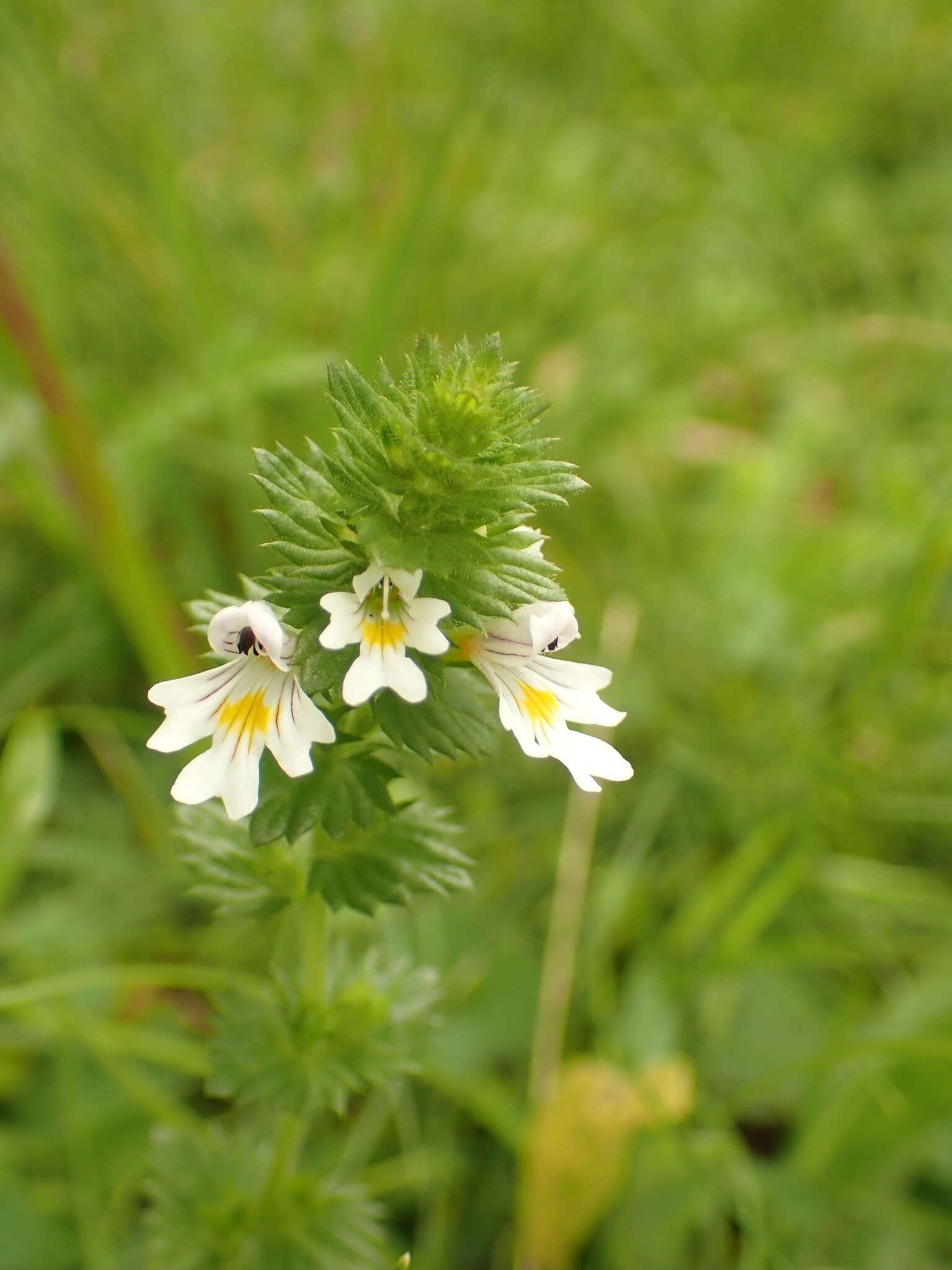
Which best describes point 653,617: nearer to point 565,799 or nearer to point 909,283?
point 565,799

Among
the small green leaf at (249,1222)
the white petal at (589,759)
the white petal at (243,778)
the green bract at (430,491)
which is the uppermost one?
the green bract at (430,491)

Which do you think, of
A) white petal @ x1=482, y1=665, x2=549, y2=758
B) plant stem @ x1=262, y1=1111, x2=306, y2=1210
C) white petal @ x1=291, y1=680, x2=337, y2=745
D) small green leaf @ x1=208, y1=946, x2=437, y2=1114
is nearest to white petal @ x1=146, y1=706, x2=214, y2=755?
white petal @ x1=291, y1=680, x2=337, y2=745

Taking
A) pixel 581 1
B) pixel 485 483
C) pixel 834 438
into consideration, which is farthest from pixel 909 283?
pixel 485 483

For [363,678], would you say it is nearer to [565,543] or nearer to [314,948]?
[314,948]

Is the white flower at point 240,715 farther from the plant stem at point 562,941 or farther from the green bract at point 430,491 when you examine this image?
the plant stem at point 562,941

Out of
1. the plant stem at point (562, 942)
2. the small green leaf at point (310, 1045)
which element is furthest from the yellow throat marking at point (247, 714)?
the plant stem at point (562, 942)

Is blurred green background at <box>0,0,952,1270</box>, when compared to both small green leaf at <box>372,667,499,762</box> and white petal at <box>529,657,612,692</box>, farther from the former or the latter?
white petal at <box>529,657,612,692</box>
